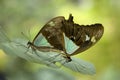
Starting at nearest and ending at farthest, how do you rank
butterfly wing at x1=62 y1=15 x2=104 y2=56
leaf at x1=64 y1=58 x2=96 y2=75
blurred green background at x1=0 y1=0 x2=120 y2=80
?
leaf at x1=64 y1=58 x2=96 y2=75
butterfly wing at x1=62 y1=15 x2=104 y2=56
blurred green background at x1=0 y1=0 x2=120 y2=80

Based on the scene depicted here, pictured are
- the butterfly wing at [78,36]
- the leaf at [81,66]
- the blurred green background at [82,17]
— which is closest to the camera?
A: the leaf at [81,66]

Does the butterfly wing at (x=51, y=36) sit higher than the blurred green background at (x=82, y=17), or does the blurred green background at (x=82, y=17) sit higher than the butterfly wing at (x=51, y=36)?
the blurred green background at (x=82, y=17)

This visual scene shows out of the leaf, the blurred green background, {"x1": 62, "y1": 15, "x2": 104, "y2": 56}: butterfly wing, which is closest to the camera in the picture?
the leaf

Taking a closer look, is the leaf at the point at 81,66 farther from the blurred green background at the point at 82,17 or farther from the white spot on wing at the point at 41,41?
the blurred green background at the point at 82,17

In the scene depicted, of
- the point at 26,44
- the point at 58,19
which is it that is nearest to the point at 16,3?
the point at 58,19

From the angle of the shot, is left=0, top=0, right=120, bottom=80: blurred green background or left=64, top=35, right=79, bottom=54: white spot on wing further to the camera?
left=0, top=0, right=120, bottom=80: blurred green background

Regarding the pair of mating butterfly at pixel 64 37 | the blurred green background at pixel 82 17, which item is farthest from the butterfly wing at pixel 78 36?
the blurred green background at pixel 82 17

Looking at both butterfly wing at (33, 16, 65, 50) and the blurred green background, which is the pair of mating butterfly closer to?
butterfly wing at (33, 16, 65, 50)

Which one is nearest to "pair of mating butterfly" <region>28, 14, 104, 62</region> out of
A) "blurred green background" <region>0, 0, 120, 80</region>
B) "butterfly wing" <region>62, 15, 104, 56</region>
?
"butterfly wing" <region>62, 15, 104, 56</region>
